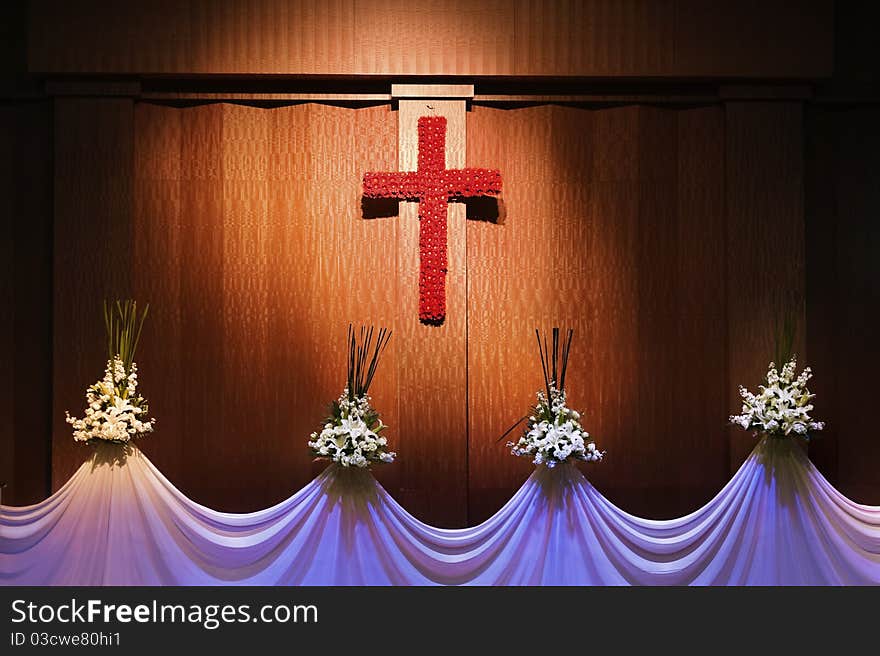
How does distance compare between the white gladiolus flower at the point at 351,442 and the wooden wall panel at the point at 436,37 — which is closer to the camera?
the white gladiolus flower at the point at 351,442

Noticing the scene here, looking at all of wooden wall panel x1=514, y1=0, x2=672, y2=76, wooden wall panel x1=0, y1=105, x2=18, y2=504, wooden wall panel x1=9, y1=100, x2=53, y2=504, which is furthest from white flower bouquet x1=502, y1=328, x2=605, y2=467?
wooden wall panel x1=0, y1=105, x2=18, y2=504

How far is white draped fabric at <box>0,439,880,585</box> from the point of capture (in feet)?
11.8

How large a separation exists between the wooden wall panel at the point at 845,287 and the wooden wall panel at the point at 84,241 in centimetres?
403

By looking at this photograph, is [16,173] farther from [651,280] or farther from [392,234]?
[651,280]

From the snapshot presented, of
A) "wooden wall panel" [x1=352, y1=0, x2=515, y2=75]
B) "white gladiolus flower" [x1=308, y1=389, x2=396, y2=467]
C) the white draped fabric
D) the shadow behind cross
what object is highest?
"wooden wall panel" [x1=352, y1=0, x2=515, y2=75]

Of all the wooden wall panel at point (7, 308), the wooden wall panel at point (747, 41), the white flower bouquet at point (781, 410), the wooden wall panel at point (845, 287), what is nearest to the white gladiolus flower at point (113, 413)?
the wooden wall panel at point (7, 308)

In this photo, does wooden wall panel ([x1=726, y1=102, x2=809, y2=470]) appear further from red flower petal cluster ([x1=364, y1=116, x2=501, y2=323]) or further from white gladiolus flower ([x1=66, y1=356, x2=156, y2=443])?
white gladiolus flower ([x1=66, y1=356, x2=156, y2=443])

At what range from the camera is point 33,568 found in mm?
3629

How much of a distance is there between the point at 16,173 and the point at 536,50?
3.10 m

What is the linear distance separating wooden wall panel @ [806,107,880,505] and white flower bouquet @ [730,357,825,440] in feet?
2.96

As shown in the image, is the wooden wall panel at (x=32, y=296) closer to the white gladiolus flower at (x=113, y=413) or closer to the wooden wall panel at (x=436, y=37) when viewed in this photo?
the wooden wall panel at (x=436, y=37)

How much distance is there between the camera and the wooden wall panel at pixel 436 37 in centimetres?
454

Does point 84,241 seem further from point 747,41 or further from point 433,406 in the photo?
point 747,41

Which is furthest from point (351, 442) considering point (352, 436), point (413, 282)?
point (413, 282)
